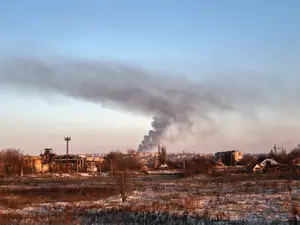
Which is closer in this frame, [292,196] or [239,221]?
[239,221]

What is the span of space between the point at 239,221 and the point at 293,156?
73.9 metres

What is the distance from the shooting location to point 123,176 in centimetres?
2852

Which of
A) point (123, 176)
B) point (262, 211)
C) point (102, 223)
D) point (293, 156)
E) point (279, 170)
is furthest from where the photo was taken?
point (293, 156)

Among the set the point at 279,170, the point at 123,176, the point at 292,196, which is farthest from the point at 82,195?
the point at 279,170

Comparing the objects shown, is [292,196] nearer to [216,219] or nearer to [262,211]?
[262,211]

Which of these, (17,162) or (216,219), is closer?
(216,219)

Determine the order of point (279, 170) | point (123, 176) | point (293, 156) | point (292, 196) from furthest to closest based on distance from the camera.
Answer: point (293, 156), point (279, 170), point (123, 176), point (292, 196)

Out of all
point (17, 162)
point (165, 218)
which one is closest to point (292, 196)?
point (165, 218)

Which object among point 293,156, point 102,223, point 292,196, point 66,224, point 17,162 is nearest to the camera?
point 66,224

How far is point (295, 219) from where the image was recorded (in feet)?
52.7

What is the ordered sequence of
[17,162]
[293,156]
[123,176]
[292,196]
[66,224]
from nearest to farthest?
[66,224] < [292,196] < [123,176] < [17,162] < [293,156]

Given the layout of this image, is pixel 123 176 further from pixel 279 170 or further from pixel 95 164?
pixel 95 164

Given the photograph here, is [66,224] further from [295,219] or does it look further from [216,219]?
[295,219]

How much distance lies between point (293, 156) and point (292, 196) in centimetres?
6291
